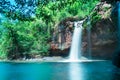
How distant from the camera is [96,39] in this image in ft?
128

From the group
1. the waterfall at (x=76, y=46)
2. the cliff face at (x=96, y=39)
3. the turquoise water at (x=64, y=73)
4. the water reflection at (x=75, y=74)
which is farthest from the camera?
the waterfall at (x=76, y=46)

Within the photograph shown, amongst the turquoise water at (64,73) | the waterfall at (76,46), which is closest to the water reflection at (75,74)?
the turquoise water at (64,73)

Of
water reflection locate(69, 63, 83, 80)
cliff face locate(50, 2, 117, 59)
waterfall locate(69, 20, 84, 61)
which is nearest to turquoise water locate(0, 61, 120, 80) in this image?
water reflection locate(69, 63, 83, 80)

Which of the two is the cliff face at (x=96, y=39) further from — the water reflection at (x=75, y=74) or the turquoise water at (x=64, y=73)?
the water reflection at (x=75, y=74)

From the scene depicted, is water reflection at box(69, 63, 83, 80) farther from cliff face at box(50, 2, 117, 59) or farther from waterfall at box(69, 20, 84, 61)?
waterfall at box(69, 20, 84, 61)

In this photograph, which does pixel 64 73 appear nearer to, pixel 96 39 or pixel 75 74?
pixel 75 74

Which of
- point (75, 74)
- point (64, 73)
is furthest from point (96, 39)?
point (75, 74)

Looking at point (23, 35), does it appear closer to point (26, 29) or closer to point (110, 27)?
point (26, 29)

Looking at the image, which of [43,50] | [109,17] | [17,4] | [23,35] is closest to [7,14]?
[17,4]

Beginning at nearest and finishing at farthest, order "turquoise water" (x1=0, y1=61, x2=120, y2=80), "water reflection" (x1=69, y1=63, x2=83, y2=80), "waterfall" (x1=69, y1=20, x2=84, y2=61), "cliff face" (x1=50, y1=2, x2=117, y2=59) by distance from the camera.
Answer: "water reflection" (x1=69, y1=63, x2=83, y2=80) < "turquoise water" (x1=0, y1=61, x2=120, y2=80) < "cliff face" (x1=50, y1=2, x2=117, y2=59) < "waterfall" (x1=69, y1=20, x2=84, y2=61)

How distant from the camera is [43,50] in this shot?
4247 centimetres

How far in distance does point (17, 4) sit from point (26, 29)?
127 feet

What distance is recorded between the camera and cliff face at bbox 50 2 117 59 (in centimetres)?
3772

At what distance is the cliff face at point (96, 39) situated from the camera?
1485 inches
